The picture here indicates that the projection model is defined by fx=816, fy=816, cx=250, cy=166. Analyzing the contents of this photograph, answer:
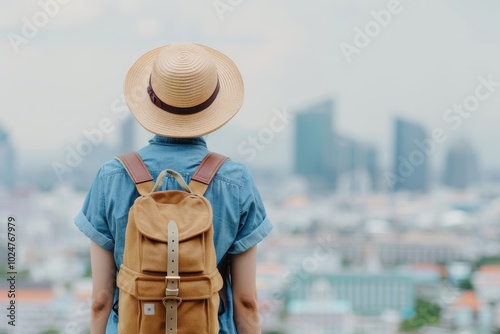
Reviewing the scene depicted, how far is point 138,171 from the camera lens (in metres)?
0.95

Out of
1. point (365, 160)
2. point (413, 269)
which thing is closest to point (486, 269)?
point (413, 269)

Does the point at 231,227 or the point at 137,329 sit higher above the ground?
the point at 231,227

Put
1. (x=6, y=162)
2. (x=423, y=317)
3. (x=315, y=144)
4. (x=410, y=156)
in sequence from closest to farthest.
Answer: (x=6, y=162)
(x=423, y=317)
(x=410, y=156)
(x=315, y=144)

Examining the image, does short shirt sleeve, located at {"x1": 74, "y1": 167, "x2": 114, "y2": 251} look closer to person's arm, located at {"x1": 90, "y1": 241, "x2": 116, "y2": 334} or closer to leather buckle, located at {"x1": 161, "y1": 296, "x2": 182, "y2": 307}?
person's arm, located at {"x1": 90, "y1": 241, "x2": 116, "y2": 334}

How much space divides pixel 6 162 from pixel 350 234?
42.9ft

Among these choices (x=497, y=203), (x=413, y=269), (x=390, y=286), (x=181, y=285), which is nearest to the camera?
(x=181, y=285)

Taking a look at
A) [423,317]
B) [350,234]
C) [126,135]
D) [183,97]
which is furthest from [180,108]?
[350,234]

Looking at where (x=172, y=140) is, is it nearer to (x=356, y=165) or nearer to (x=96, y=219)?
(x=96, y=219)

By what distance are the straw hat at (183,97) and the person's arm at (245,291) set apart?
0.16m

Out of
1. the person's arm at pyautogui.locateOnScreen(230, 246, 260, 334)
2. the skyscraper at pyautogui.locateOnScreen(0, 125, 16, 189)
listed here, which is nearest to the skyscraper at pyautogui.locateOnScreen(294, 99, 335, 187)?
the skyscraper at pyautogui.locateOnScreen(0, 125, 16, 189)

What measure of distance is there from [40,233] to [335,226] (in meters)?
10.8

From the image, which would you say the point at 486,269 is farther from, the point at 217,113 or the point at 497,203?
the point at 217,113

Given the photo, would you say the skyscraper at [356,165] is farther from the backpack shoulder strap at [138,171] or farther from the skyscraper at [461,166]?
the backpack shoulder strap at [138,171]

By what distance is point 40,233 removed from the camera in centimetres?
2477
